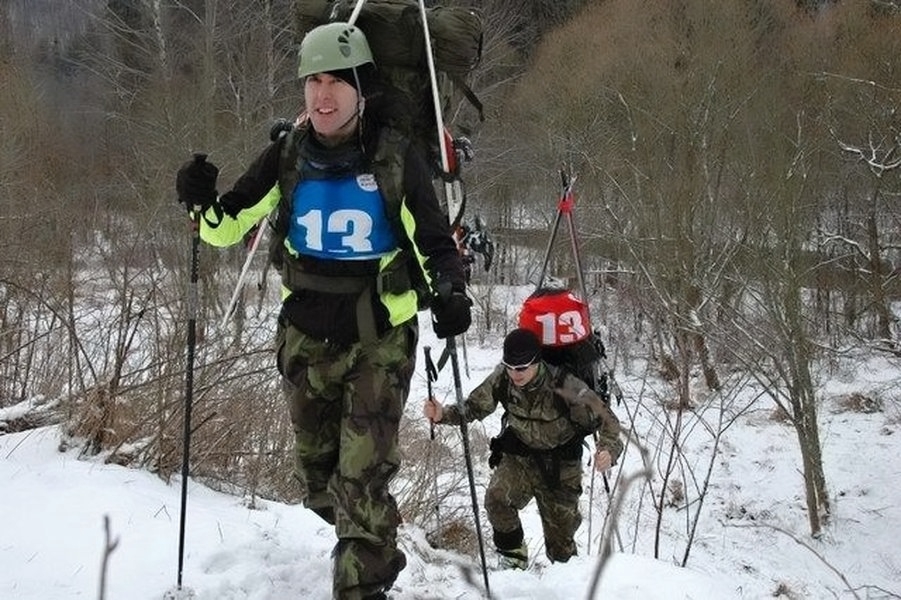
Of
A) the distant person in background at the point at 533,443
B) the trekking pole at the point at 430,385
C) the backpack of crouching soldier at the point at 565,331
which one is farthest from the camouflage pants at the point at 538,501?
the backpack of crouching soldier at the point at 565,331

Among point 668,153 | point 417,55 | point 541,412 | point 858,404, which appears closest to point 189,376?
point 417,55

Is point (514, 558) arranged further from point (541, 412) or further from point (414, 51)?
point (414, 51)

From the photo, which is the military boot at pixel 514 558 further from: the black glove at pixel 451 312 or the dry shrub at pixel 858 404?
the dry shrub at pixel 858 404

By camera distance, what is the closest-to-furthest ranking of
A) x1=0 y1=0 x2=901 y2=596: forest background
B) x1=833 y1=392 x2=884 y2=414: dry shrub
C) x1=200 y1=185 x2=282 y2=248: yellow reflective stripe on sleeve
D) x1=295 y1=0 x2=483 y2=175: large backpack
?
x1=200 y1=185 x2=282 y2=248: yellow reflective stripe on sleeve
x1=295 y1=0 x2=483 y2=175: large backpack
x1=0 y1=0 x2=901 y2=596: forest background
x1=833 y1=392 x2=884 y2=414: dry shrub

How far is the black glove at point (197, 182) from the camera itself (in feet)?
8.56

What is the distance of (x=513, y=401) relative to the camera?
14.7 ft

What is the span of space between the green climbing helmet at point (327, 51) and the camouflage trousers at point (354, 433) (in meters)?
0.93

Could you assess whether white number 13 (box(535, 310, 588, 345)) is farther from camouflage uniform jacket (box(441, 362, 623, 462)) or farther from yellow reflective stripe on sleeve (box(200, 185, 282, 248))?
yellow reflective stripe on sleeve (box(200, 185, 282, 248))

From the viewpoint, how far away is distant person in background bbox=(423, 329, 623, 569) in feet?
13.9

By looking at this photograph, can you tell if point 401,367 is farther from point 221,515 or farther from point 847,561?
point 847,561

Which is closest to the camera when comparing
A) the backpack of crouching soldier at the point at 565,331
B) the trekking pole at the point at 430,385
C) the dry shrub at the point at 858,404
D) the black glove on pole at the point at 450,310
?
the black glove on pole at the point at 450,310

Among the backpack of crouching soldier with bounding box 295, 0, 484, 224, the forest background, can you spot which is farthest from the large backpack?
the forest background

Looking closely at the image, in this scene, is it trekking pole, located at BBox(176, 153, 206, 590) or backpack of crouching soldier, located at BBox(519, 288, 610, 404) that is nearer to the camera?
trekking pole, located at BBox(176, 153, 206, 590)

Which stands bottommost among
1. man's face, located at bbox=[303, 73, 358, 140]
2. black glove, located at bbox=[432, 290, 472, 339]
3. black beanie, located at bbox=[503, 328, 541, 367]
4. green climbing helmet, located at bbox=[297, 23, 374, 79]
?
black beanie, located at bbox=[503, 328, 541, 367]
